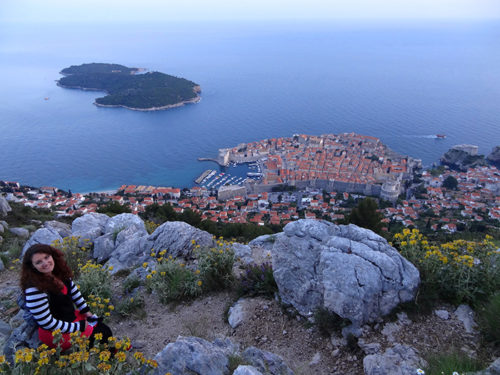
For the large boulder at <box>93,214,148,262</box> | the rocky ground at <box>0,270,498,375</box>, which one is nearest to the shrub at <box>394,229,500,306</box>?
the rocky ground at <box>0,270,498,375</box>

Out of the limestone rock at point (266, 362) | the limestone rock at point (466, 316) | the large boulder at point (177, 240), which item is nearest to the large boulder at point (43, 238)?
the large boulder at point (177, 240)

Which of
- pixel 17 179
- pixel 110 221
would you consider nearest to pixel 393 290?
pixel 110 221

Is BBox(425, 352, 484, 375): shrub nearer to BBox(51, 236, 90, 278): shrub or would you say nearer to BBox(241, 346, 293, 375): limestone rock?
BBox(241, 346, 293, 375): limestone rock

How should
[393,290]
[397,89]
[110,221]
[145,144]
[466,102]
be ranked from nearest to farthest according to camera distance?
[393,290]
[110,221]
[145,144]
[466,102]
[397,89]

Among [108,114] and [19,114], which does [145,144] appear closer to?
[108,114]

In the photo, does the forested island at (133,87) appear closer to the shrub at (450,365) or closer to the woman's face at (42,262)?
the woman's face at (42,262)
